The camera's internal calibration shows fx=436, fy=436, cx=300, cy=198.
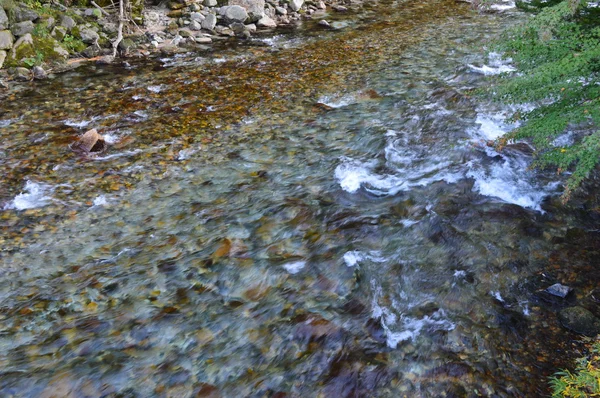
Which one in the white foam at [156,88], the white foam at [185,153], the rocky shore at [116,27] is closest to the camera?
the white foam at [185,153]

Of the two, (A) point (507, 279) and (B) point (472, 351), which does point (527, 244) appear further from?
(B) point (472, 351)

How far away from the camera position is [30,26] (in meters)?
11.3

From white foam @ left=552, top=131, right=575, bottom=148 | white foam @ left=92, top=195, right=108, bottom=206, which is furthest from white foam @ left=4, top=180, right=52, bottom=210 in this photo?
white foam @ left=552, top=131, right=575, bottom=148

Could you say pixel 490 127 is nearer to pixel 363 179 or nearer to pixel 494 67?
pixel 363 179

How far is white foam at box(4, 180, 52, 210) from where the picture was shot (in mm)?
6434

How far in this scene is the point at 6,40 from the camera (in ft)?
35.7

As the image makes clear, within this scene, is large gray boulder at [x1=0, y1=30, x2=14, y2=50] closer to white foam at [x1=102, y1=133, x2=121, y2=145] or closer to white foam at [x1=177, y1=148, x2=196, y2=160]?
white foam at [x1=102, y1=133, x2=121, y2=145]

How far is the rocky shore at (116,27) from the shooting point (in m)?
11.1

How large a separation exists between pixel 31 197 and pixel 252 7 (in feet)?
36.9

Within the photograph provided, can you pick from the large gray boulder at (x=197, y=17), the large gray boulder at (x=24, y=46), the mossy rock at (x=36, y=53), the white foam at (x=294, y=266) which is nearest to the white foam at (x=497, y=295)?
the white foam at (x=294, y=266)

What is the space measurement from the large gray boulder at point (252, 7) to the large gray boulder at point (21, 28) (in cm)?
650

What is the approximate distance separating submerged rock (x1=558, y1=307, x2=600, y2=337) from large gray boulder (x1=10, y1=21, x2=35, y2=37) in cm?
1305

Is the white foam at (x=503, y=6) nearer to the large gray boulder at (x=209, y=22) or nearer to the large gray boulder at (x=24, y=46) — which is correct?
the large gray boulder at (x=209, y=22)

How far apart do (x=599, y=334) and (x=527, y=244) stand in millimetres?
1451
